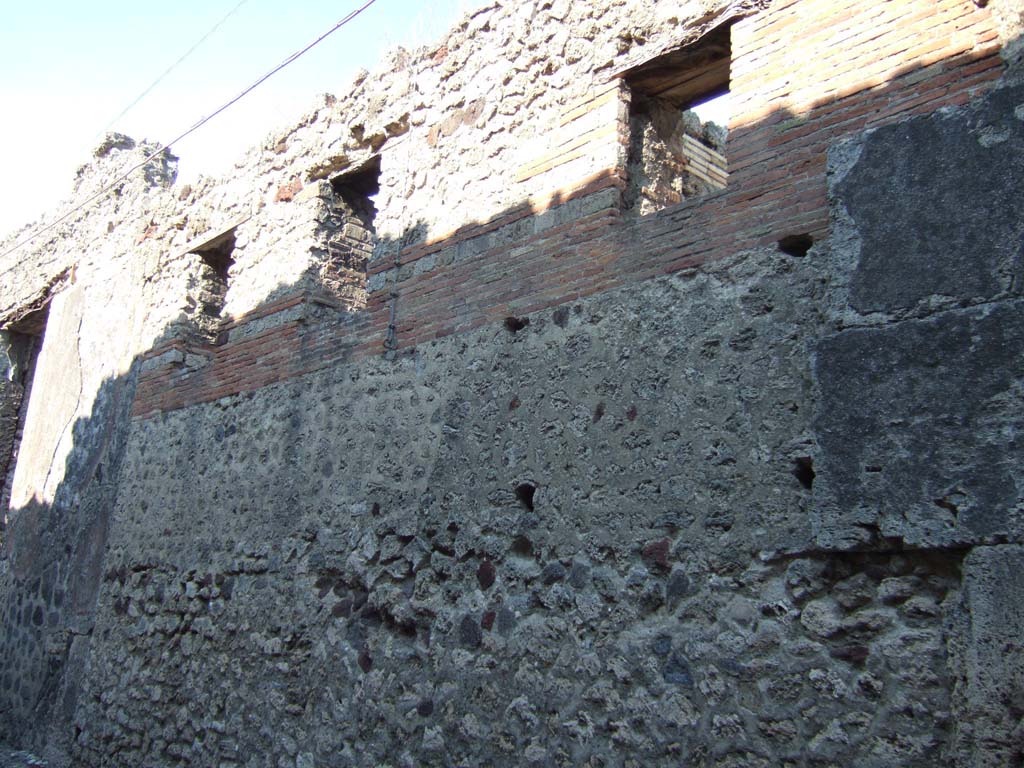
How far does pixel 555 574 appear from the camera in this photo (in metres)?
3.46

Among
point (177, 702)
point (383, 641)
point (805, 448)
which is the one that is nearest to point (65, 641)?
point (177, 702)

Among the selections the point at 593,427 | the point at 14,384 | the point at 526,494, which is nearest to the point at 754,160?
the point at 593,427

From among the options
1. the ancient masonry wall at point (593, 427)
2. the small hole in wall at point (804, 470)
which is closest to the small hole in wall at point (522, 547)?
the ancient masonry wall at point (593, 427)

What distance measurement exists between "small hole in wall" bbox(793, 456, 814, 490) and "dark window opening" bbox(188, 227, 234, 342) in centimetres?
437

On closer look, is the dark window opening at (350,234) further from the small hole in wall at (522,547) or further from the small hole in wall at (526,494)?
the small hole in wall at (522,547)

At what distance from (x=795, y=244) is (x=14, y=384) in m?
8.80

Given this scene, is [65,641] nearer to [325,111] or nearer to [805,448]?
[325,111]

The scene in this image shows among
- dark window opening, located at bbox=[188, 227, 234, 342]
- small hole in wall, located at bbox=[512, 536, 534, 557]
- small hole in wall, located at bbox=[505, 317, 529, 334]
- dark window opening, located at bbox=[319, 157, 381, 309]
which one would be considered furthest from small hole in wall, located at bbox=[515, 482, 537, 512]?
dark window opening, located at bbox=[188, 227, 234, 342]

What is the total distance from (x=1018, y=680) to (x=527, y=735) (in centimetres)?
163

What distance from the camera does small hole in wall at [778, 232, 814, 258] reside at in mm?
3166

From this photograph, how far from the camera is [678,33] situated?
383cm

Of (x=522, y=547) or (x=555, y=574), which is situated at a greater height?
(x=522, y=547)

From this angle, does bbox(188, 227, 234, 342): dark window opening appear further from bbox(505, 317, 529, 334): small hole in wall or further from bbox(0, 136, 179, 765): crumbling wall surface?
bbox(505, 317, 529, 334): small hole in wall

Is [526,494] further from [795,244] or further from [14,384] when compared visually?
[14,384]
